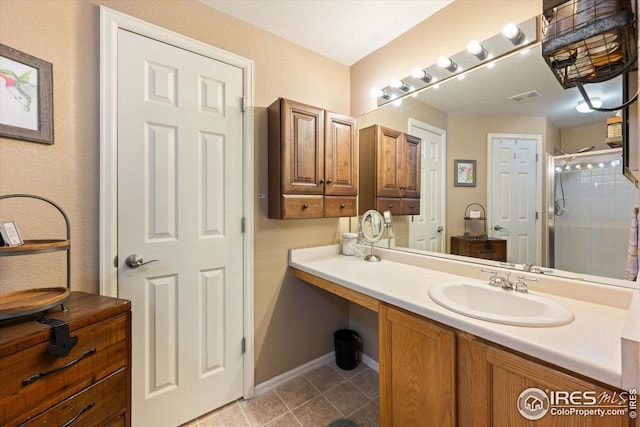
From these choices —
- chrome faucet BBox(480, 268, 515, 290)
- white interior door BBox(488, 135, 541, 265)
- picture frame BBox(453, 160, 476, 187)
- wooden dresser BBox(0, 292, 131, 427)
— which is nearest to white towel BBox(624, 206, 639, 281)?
white interior door BBox(488, 135, 541, 265)

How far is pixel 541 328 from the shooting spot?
865 mm

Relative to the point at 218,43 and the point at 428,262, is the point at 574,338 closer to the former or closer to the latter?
the point at 428,262

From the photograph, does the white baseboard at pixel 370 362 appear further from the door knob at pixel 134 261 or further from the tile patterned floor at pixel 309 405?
the door knob at pixel 134 261

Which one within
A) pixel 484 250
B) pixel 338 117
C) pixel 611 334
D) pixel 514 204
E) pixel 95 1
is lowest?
pixel 611 334

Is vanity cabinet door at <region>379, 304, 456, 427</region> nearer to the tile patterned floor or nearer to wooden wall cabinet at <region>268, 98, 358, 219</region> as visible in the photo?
the tile patterned floor

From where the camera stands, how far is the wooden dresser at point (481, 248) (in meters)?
1.41

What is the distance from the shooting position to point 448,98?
1638 millimetres

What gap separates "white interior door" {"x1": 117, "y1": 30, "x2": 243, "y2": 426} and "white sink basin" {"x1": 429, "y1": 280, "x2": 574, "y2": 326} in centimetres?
125

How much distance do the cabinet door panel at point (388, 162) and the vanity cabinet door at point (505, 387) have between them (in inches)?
46.3

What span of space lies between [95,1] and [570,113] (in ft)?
7.46

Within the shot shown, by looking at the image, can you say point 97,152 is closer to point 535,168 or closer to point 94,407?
point 94,407

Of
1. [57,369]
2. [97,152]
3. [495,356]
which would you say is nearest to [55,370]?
[57,369]

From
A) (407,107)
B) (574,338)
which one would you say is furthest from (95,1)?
(574,338)

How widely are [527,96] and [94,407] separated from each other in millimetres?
2313
